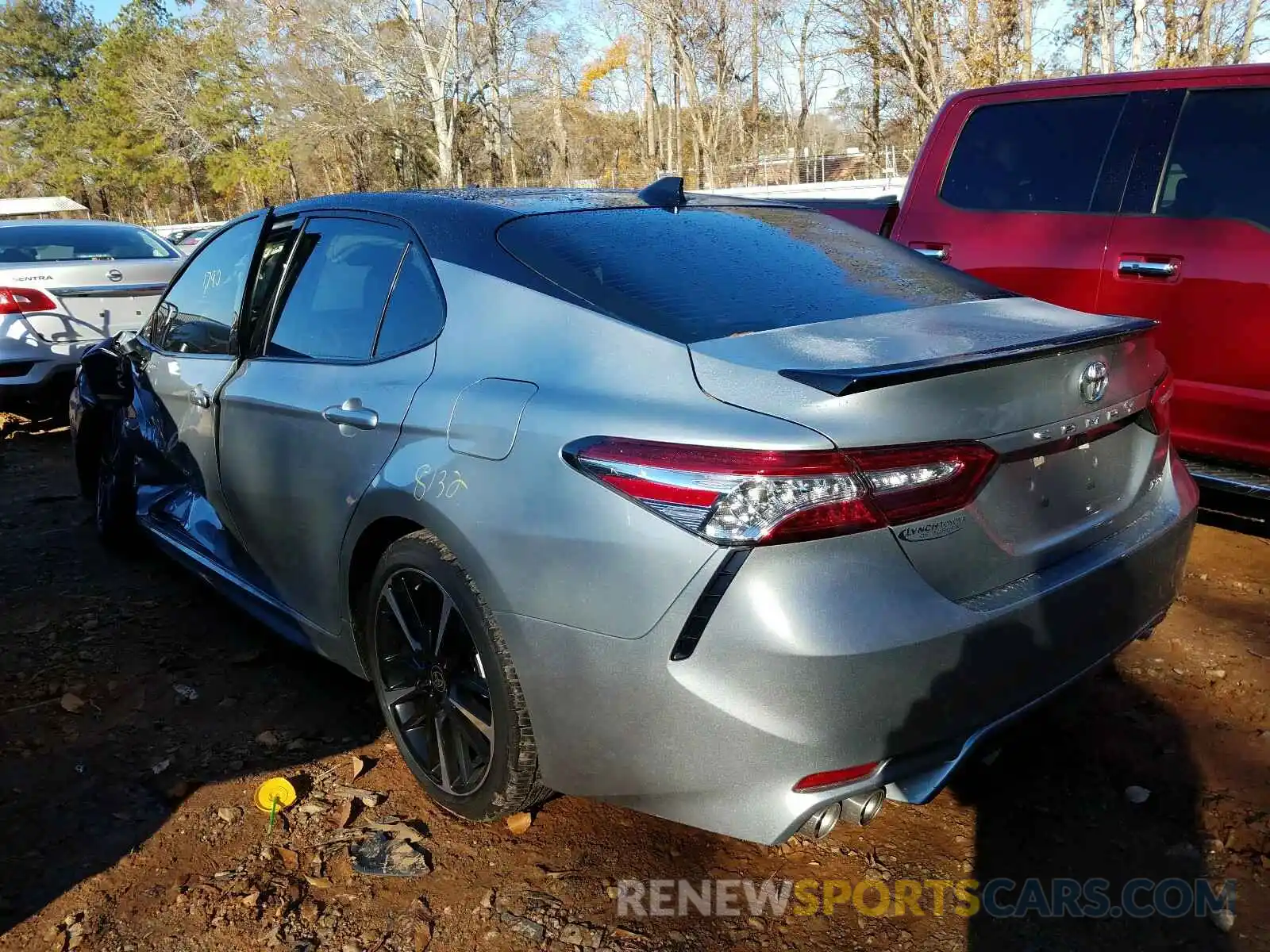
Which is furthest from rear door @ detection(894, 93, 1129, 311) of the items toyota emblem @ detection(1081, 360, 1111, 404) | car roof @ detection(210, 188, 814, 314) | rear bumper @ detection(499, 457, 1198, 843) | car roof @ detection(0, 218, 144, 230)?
car roof @ detection(0, 218, 144, 230)

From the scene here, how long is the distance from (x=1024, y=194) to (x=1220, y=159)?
0.80 m

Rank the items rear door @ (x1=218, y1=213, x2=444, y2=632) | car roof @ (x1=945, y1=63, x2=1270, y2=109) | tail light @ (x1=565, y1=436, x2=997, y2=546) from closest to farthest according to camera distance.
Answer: tail light @ (x1=565, y1=436, x2=997, y2=546) < rear door @ (x1=218, y1=213, x2=444, y2=632) < car roof @ (x1=945, y1=63, x2=1270, y2=109)

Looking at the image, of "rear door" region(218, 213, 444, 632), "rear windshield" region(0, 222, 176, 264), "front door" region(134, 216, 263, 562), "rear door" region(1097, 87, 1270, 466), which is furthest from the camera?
"rear windshield" region(0, 222, 176, 264)

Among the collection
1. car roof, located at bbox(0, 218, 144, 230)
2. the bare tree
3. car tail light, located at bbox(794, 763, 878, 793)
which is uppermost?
the bare tree

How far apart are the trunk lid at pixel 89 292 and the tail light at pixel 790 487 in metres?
6.22

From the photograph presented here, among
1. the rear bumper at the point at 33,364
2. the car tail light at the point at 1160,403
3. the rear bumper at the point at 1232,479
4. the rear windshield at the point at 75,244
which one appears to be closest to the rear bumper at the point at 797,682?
the car tail light at the point at 1160,403

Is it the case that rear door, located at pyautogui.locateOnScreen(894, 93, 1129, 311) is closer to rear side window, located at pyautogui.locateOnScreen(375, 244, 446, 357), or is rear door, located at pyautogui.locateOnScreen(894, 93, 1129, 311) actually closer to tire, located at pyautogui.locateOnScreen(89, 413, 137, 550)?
rear side window, located at pyautogui.locateOnScreen(375, 244, 446, 357)

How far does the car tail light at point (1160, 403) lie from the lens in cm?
247

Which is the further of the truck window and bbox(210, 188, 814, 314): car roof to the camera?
the truck window

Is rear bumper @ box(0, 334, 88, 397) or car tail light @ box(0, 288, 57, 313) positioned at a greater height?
car tail light @ box(0, 288, 57, 313)

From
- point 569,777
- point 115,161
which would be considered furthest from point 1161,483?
point 115,161

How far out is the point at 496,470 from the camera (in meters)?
2.16

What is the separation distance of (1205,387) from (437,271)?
2965 mm

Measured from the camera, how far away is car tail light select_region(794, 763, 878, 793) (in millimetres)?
1910
